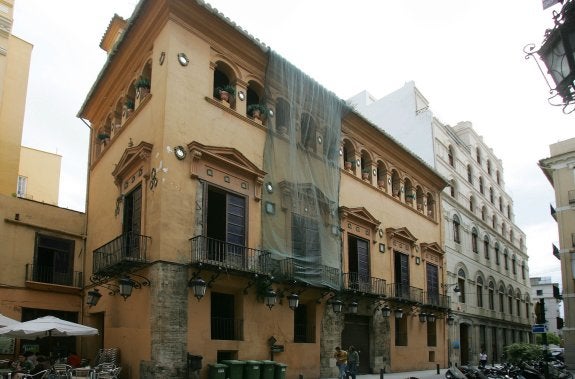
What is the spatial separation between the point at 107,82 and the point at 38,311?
880 cm

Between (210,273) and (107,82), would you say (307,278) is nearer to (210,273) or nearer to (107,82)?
(210,273)

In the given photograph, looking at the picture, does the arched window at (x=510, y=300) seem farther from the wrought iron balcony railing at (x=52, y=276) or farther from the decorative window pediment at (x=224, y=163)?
the wrought iron balcony railing at (x=52, y=276)


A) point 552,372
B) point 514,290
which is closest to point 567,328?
point 514,290

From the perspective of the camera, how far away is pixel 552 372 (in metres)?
17.5

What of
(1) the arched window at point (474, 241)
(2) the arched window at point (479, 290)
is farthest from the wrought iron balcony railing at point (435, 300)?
(1) the arched window at point (474, 241)

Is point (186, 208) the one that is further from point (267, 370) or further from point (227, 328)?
→ point (267, 370)

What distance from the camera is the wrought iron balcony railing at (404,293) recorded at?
2338 cm

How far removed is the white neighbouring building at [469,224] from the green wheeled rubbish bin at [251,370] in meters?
14.8

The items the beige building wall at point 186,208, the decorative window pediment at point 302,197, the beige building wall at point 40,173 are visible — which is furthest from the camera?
the beige building wall at point 40,173

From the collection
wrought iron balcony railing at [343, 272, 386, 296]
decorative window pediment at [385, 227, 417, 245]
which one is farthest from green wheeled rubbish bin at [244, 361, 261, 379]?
decorative window pediment at [385, 227, 417, 245]

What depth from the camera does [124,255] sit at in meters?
14.7

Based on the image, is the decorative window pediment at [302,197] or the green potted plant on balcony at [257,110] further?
the green potted plant on balcony at [257,110]

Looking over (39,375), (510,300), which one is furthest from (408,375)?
(510,300)

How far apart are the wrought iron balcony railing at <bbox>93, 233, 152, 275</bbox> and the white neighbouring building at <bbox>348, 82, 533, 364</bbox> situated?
51.2 feet
